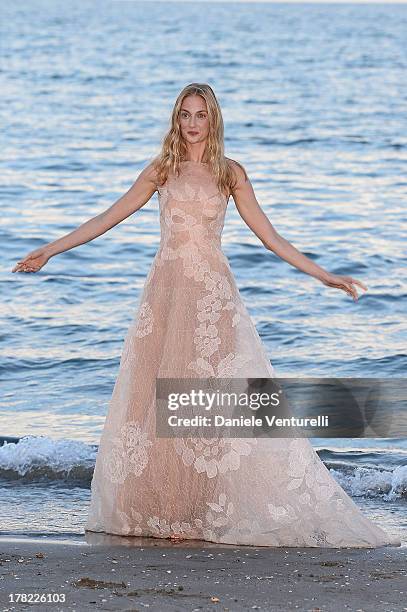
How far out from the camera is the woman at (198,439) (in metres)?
4.90

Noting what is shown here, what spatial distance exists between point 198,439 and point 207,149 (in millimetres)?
1236

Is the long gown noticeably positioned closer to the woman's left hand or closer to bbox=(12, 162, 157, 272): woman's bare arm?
bbox=(12, 162, 157, 272): woman's bare arm

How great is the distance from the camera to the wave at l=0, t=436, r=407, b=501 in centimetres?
661

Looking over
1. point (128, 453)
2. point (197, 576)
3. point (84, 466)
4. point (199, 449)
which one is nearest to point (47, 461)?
point (84, 466)

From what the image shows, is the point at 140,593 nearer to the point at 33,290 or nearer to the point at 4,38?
the point at 33,290

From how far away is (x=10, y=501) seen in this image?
6.26 meters

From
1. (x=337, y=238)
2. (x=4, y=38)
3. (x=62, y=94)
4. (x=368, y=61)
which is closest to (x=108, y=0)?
(x=4, y=38)

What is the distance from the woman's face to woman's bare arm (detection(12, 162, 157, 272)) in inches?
8.4

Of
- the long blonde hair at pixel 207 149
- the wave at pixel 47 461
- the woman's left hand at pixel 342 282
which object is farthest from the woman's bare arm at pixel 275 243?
the wave at pixel 47 461

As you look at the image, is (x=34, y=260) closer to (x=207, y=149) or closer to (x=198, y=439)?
(x=207, y=149)

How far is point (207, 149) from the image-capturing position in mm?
5074

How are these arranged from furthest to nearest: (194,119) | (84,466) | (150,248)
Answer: (150,248), (84,466), (194,119)

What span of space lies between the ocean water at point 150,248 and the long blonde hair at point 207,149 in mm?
1769

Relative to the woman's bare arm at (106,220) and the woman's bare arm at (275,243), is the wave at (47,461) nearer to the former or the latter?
the woman's bare arm at (106,220)
